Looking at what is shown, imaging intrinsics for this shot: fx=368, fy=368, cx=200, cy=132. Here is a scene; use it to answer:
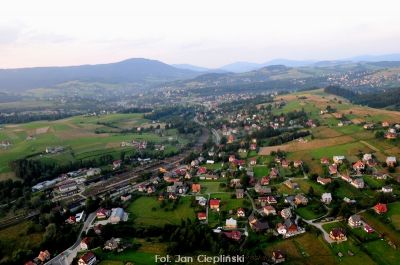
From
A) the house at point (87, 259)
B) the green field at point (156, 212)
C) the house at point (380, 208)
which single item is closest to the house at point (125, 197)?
the green field at point (156, 212)

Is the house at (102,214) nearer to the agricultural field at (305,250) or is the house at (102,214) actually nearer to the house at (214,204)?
the house at (214,204)

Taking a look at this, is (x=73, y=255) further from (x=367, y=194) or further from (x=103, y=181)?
(x=367, y=194)

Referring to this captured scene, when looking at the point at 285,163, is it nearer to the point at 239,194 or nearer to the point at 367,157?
the point at 367,157

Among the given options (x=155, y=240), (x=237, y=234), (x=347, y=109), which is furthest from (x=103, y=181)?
(x=347, y=109)

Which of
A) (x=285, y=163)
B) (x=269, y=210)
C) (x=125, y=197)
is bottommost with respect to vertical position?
(x=125, y=197)

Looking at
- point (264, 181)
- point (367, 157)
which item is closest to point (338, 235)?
point (264, 181)
